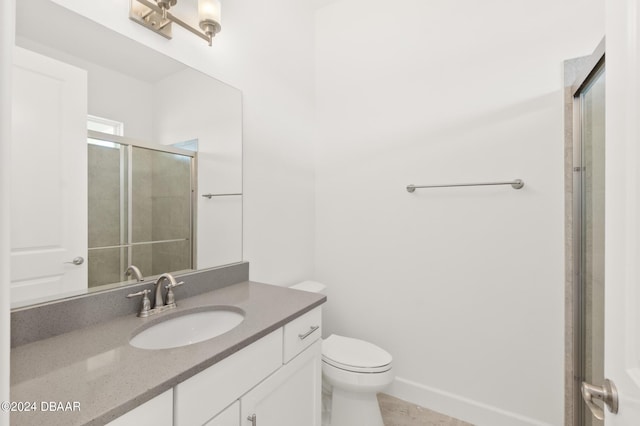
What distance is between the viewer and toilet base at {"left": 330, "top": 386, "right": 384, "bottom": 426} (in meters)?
1.47

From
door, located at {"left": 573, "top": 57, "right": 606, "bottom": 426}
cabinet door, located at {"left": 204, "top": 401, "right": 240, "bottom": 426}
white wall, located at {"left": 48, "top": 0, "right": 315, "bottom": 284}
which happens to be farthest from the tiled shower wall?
door, located at {"left": 573, "top": 57, "right": 606, "bottom": 426}

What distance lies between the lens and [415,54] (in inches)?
73.1

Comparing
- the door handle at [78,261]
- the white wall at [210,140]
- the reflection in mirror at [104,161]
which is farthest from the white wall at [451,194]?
the door handle at [78,261]

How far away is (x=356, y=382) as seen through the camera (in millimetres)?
1433

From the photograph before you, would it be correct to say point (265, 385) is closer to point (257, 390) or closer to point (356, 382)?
point (257, 390)

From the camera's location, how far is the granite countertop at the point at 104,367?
56 centimetres

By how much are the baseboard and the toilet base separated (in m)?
0.42

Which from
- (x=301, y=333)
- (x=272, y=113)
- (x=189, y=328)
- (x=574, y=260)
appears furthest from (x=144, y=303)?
(x=574, y=260)

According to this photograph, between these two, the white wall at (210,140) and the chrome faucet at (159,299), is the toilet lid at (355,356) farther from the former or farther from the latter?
the chrome faucet at (159,299)

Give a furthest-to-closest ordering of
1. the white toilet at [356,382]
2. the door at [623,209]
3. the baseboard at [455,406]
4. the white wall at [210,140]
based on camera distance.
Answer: the baseboard at [455,406] → the white toilet at [356,382] → the white wall at [210,140] → the door at [623,209]

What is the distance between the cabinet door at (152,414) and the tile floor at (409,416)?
1458 millimetres

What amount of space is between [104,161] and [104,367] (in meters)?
0.71

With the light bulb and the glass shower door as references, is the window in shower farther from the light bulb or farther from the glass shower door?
the glass shower door

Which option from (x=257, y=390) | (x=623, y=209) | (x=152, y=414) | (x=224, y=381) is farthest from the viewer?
(x=257, y=390)
